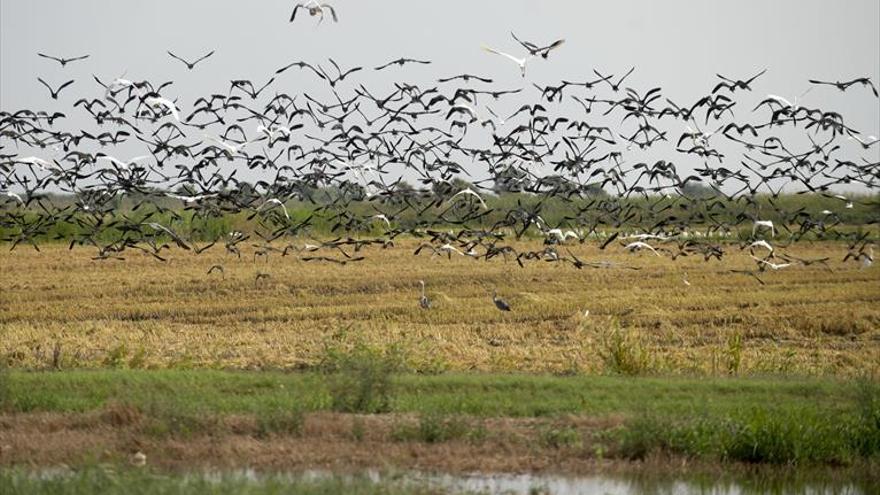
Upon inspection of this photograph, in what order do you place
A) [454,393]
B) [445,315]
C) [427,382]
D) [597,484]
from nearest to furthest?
[597,484] < [454,393] < [427,382] < [445,315]

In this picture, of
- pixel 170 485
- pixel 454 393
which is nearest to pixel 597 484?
pixel 454 393

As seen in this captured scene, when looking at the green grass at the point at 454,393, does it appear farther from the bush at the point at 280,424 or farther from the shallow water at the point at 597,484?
the shallow water at the point at 597,484

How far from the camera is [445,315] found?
2262 centimetres

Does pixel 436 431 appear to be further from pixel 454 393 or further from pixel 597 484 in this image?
pixel 454 393

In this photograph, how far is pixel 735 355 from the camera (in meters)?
16.8

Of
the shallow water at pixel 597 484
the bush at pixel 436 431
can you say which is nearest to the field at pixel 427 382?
the bush at pixel 436 431

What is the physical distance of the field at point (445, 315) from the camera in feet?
57.5

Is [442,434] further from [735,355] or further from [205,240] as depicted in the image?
[205,240]

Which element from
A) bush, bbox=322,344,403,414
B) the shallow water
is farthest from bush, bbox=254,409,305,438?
bush, bbox=322,344,403,414

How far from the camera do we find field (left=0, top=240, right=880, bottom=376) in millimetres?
17516

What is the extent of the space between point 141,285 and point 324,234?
14.8 metres

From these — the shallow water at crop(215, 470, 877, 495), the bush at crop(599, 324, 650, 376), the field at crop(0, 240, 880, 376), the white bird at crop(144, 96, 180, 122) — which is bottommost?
the shallow water at crop(215, 470, 877, 495)

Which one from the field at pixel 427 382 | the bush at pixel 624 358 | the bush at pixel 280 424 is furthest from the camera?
the bush at pixel 624 358

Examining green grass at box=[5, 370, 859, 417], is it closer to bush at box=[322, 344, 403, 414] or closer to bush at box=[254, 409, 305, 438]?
bush at box=[322, 344, 403, 414]
